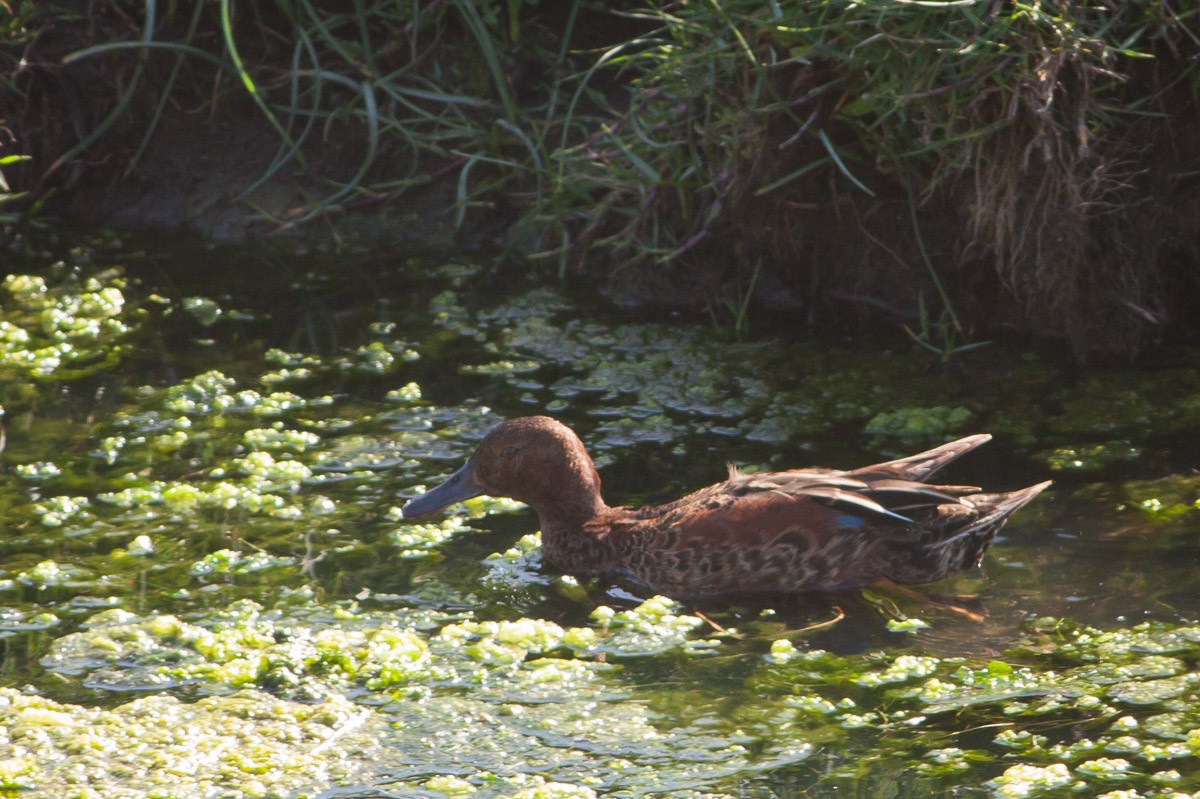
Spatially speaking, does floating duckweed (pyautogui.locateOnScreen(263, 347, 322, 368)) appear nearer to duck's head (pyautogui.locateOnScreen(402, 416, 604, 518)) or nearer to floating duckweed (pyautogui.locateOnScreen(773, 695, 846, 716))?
duck's head (pyautogui.locateOnScreen(402, 416, 604, 518))

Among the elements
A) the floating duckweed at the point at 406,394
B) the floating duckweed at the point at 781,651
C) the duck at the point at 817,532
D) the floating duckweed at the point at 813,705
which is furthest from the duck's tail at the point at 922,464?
the floating duckweed at the point at 406,394

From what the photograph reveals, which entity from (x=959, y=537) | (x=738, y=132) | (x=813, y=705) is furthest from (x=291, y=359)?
(x=813, y=705)

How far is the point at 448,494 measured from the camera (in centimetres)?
477

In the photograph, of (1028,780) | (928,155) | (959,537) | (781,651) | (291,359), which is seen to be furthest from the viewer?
(291,359)

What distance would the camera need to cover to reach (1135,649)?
3.86 metres

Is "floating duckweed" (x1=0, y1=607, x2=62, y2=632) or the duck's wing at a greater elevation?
the duck's wing

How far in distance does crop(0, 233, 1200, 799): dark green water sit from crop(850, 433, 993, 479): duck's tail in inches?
11.2

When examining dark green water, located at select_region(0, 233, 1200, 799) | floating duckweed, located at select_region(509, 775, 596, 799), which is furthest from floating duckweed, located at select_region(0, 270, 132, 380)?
floating duckweed, located at select_region(509, 775, 596, 799)

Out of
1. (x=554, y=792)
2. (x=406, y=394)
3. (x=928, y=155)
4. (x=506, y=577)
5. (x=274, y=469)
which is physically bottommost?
(x=554, y=792)

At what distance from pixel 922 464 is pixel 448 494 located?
143 cm

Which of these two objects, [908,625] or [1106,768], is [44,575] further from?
[1106,768]

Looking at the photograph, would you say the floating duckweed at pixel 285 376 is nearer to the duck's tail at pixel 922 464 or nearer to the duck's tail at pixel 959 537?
the duck's tail at pixel 922 464

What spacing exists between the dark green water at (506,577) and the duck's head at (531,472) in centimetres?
15

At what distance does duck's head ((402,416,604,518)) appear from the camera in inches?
187
